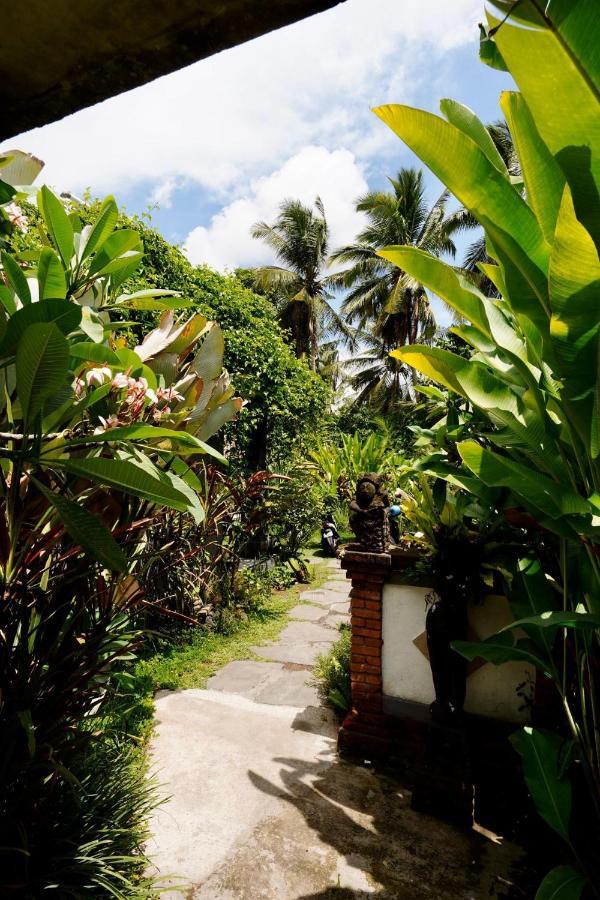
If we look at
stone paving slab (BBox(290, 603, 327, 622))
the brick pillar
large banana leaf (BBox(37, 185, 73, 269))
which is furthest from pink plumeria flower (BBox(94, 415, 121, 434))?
stone paving slab (BBox(290, 603, 327, 622))

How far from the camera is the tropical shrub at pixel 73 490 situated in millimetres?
905

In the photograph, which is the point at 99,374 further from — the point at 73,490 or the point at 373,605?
the point at 373,605

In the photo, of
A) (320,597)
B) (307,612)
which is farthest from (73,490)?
(320,597)

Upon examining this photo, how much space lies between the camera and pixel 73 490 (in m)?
1.51

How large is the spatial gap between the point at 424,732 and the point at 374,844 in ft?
2.41

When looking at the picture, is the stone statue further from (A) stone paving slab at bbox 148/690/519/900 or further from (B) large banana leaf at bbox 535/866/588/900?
(B) large banana leaf at bbox 535/866/588/900

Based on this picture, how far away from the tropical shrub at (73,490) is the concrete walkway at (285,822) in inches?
14.6

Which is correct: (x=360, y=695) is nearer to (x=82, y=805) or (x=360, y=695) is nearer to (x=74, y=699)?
(x=82, y=805)

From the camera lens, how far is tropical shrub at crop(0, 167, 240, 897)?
0.90m

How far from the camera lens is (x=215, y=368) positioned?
1.85 m

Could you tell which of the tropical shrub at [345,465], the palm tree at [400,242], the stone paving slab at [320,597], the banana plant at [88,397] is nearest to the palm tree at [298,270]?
the palm tree at [400,242]

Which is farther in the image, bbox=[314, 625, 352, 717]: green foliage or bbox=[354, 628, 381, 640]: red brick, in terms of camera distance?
bbox=[314, 625, 352, 717]: green foliage

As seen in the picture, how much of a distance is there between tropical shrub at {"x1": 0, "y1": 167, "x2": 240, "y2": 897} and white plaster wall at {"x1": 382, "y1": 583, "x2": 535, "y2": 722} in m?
1.71

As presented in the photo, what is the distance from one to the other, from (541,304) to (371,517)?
1.98 metres
